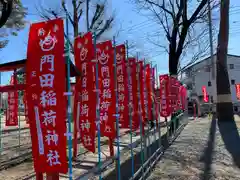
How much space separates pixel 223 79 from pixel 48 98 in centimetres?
1351

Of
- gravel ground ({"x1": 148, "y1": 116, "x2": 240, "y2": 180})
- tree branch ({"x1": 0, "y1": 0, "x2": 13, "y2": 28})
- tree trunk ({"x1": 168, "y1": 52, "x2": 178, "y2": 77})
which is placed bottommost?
gravel ground ({"x1": 148, "y1": 116, "x2": 240, "y2": 180})

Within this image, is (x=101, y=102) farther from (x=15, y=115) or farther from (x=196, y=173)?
(x=15, y=115)

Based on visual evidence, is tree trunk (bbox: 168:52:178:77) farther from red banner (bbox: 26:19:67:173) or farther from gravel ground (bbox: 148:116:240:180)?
red banner (bbox: 26:19:67:173)

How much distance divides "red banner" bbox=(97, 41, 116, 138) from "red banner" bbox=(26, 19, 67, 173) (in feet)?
7.23

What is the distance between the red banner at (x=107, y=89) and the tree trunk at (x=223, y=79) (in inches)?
429

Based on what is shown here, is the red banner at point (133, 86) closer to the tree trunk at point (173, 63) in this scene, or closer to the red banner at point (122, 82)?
the red banner at point (122, 82)

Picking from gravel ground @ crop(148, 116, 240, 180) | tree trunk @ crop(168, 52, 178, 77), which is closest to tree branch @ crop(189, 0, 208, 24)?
tree trunk @ crop(168, 52, 178, 77)

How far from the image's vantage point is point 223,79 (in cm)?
1448

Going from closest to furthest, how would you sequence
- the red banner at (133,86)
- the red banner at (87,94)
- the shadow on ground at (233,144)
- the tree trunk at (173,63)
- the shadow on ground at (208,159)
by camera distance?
the red banner at (87,94)
the shadow on ground at (208,159)
the red banner at (133,86)
the shadow on ground at (233,144)
the tree trunk at (173,63)

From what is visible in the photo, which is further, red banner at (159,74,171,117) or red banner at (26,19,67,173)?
red banner at (159,74,171,117)

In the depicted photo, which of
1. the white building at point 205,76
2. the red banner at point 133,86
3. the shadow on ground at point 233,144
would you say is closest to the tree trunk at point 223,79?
the shadow on ground at point 233,144

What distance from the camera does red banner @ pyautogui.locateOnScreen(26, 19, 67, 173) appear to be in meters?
2.79

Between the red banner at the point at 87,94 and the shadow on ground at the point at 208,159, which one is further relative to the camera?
the shadow on ground at the point at 208,159

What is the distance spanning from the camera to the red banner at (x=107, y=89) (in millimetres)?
5020
